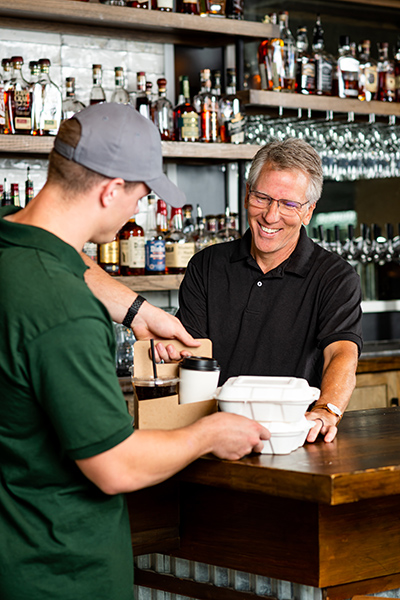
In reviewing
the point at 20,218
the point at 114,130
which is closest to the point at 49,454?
the point at 20,218

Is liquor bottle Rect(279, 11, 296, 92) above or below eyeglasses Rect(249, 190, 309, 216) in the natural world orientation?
above

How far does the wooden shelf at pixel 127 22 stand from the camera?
3.23m

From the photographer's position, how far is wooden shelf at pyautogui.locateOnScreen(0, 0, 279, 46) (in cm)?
323

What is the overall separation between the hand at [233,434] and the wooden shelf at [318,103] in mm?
2350

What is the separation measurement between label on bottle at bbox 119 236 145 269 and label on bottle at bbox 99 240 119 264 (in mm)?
27

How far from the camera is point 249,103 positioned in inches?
141

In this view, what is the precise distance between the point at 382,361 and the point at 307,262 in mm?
1528

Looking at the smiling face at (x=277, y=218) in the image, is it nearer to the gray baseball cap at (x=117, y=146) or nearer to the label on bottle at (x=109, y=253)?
the gray baseball cap at (x=117, y=146)

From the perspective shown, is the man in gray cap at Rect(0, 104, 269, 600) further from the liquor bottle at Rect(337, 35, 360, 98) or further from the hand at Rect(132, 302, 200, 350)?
the liquor bottle at Rect(337, 35, 360, 98)

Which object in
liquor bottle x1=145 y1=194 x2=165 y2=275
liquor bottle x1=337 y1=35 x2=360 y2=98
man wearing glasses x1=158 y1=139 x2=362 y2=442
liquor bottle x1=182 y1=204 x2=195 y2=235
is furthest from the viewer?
liquor bottle x1=337 y1=35 x2=360 y2=98

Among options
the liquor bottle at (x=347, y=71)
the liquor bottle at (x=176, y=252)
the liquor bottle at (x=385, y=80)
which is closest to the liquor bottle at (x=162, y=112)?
the liquor bottle at (x=176, y=252)

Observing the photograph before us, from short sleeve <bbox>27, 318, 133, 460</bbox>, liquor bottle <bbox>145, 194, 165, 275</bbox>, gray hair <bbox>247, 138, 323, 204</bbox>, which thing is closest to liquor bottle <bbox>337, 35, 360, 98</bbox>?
liquor bottle <bbox>145, 194, 165, 275</bbox>

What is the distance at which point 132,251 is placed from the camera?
3428mm

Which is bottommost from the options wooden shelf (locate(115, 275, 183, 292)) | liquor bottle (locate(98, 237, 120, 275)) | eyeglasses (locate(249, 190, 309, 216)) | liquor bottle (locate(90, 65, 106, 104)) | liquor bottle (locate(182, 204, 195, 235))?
wooden shelf (locate(115, 275, 183, 292))
